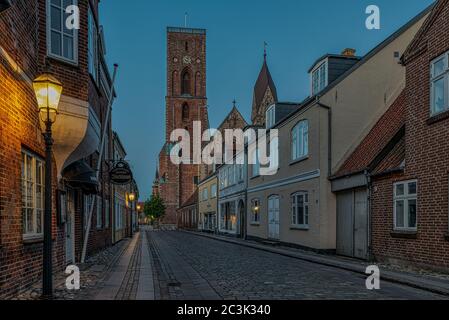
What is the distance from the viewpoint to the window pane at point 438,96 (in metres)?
12.5

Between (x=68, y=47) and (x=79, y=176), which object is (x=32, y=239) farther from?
(x=68, y=47)

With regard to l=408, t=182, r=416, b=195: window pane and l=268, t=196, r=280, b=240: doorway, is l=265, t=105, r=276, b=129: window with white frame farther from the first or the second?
l=408, t=182, r=416, b=195: window pane

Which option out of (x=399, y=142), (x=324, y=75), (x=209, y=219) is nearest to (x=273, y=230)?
(x=324, y=75)

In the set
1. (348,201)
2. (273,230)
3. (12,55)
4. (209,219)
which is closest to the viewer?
(12,55)

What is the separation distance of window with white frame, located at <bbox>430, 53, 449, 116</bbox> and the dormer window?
814cm

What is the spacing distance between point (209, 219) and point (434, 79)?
37721 mm

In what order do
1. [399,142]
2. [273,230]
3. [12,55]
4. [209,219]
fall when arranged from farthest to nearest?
1. [209,219]
2. [273,230]
3. [399,142]
4. [12,55]

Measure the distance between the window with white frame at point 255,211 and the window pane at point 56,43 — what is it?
66.4 feet

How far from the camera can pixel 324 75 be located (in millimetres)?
21125

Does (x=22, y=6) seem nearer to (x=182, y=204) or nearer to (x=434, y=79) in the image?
Answer: (x=434, y=79)

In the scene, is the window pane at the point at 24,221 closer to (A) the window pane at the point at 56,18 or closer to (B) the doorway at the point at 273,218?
(A) the window pane at the point at 56,18

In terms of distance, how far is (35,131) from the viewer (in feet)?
31.4

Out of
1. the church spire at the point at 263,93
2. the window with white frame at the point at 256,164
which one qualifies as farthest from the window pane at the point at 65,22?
the church spire at the point at 263,93
